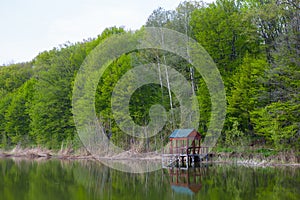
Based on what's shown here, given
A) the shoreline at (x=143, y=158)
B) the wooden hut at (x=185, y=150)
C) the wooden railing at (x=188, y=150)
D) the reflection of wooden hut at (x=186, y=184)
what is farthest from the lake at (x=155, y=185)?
the wooden railing at (x=188, y=150)

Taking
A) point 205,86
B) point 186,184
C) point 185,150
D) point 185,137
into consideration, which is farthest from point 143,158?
point 186,184

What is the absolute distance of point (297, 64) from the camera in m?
23.3

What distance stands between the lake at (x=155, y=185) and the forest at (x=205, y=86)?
5.49 meters

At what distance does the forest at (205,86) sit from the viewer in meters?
24.4

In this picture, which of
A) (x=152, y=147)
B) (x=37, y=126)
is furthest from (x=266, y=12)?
(x=37, y=126)

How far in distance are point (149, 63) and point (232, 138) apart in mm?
10842

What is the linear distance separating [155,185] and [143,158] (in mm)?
14400

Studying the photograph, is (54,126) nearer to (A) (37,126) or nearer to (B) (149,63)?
(A) (37,126)

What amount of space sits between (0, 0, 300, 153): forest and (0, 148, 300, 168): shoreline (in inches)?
40.4

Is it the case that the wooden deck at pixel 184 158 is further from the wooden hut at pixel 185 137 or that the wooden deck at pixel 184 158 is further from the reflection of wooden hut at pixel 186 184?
the reflection of wooden hut at pixel 186 184

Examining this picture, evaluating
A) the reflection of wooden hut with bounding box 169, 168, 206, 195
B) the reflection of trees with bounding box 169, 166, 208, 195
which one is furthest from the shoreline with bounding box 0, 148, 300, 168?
the reflection of wooden hut with bounding box 169, 168, 206, 195

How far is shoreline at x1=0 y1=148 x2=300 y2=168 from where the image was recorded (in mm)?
24594

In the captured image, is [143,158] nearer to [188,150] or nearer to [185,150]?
[185,150]

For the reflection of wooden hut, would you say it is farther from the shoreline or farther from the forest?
the forest
